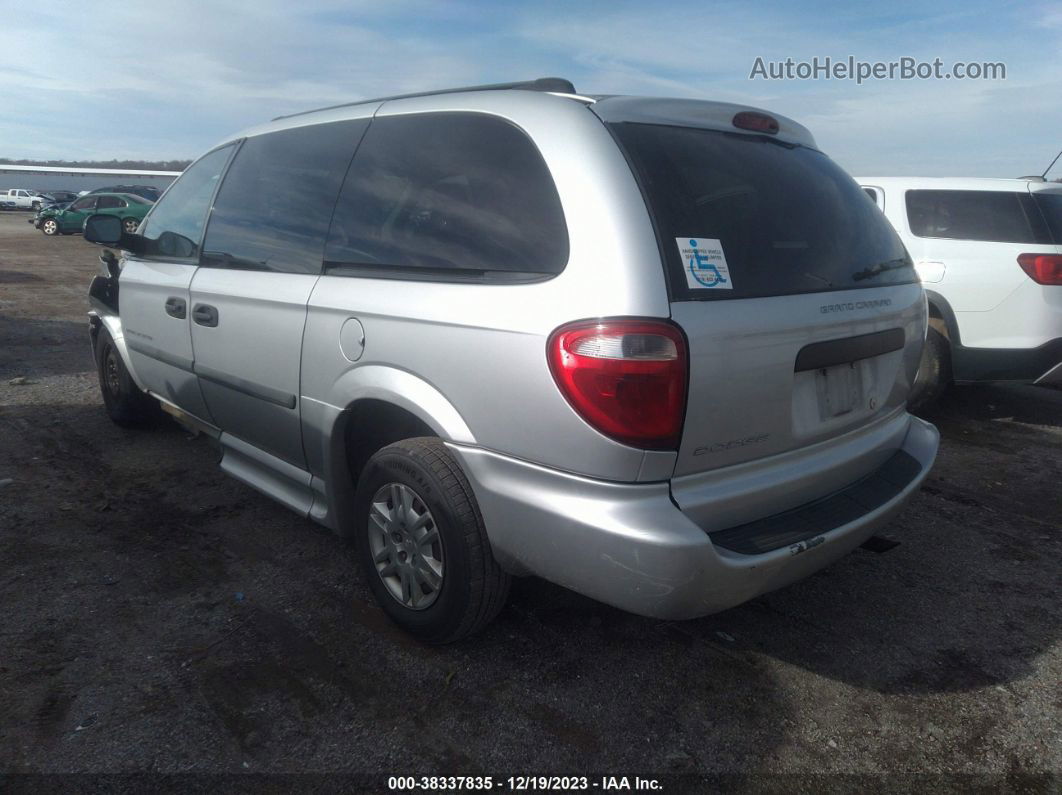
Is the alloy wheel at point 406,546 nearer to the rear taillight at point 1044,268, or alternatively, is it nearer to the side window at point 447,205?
the side window at point 447,205

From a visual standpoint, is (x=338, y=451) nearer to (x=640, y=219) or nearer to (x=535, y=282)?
(x=535, y=282)

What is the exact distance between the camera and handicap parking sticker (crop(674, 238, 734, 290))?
218 centimetres

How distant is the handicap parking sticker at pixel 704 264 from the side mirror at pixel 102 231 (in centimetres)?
350

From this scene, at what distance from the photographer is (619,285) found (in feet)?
6.91

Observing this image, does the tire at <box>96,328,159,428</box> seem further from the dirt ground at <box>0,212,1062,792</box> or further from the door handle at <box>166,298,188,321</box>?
the door handle at <box>166,298,188,321</box>

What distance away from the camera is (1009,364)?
5.71 m

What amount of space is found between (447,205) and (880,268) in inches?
62.5

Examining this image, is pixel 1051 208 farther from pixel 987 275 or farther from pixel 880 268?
pixel 880 268

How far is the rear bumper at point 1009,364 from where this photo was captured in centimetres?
550

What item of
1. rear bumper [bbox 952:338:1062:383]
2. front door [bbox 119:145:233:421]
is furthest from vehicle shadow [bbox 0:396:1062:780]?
rear bumper [bbox 952:338:1062:383]

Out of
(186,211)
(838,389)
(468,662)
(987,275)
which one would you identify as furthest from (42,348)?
(987,275)

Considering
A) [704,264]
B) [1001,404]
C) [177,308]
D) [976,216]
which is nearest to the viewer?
[704,264]

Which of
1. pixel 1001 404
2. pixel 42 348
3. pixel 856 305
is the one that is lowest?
pixel 1001 404

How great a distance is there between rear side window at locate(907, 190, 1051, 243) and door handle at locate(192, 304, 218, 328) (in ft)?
17.7
